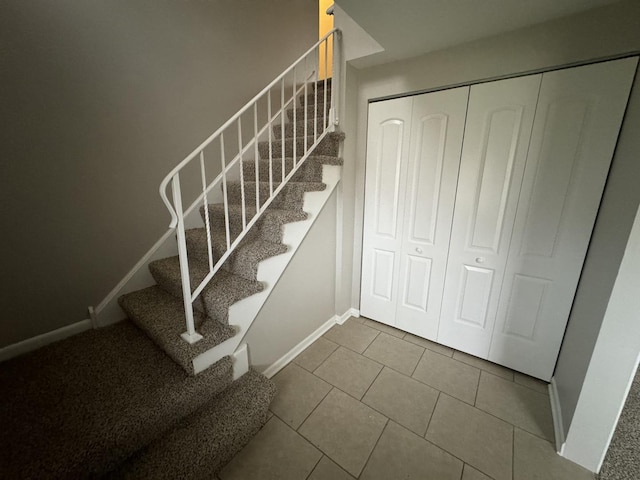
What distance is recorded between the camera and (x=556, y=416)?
140 cm

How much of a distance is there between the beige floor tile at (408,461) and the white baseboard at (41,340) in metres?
2.00

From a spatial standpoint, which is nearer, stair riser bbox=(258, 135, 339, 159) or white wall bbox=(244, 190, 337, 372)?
white wall bbox=(244, 190, 337, 372)

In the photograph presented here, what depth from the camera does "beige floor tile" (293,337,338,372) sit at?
1.83m

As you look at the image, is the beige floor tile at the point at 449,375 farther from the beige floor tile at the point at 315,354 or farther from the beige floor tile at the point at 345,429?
the beige floor tile at the point at 315,354

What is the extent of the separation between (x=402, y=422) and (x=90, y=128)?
8.47 feet

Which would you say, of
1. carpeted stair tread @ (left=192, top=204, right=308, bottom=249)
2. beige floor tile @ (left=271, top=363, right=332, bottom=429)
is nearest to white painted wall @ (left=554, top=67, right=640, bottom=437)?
beige floor tile @ (left=271, top=363, right=332, bottom=429)

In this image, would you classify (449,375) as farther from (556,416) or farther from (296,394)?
(296,394)

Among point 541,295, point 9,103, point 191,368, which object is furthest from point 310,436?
point 9,103

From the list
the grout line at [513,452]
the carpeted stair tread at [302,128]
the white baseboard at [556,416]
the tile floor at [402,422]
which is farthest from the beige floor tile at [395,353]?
the carpeted stair tread at [302,128]

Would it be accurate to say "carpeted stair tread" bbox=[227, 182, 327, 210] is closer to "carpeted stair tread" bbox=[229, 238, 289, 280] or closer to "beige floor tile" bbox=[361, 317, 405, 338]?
"carpeted stair tread" bbox=[229, 238, 289, 280]

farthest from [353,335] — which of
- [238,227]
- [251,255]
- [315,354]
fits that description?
[238,227]

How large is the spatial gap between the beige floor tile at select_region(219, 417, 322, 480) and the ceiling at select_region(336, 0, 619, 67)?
2242mm

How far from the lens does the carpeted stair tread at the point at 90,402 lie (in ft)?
3.00

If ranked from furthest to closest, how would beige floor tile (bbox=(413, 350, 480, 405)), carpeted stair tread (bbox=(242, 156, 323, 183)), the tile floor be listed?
carpeted stair tread (bbox=(242, 156, 323, 183))
beige floor tile (bbox=(413, 350, 480, 405))
the tile floor
